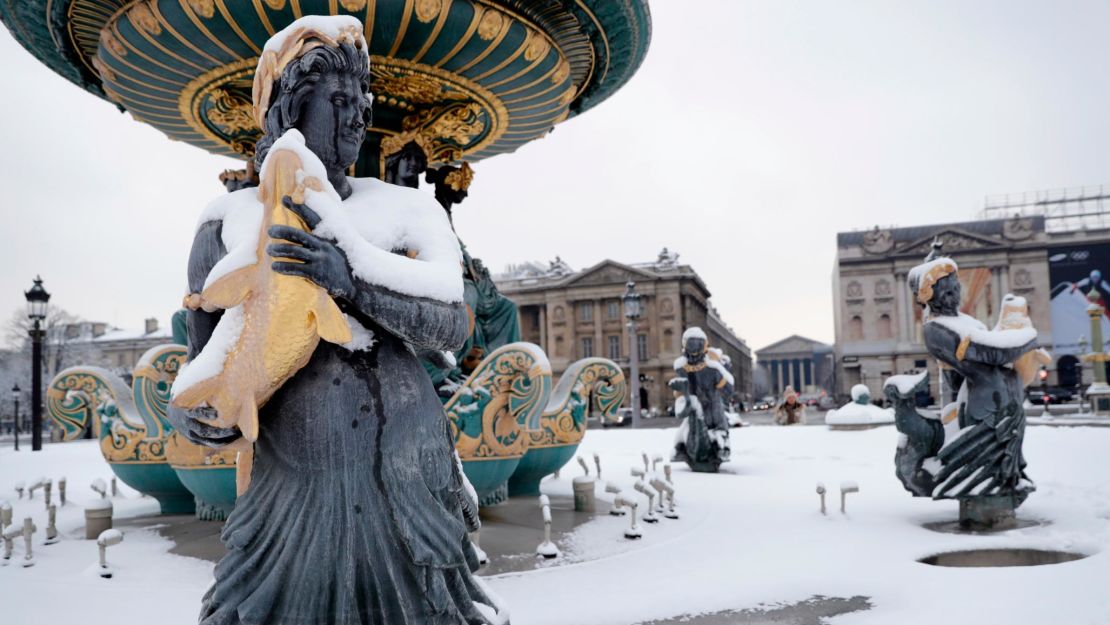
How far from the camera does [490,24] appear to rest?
534 centimetres

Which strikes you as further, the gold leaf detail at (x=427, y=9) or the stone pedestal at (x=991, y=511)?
the stone pedestal at (x=991, y=511)

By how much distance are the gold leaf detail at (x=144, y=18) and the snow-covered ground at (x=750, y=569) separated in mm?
3437

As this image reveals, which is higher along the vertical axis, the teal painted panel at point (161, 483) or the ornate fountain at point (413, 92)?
the ornate fountain at point (413, 92)

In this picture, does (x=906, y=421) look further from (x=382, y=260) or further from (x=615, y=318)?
(x=615, y=318)

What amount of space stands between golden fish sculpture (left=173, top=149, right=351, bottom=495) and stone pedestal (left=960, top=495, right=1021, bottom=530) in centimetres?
576

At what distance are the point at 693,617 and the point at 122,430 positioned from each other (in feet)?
17.4

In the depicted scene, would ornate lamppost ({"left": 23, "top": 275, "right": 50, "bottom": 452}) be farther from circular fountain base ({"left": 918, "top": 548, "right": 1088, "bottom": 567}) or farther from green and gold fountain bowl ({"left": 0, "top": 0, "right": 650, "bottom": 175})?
circular fountain base ({"left": 918, "top": 548, "right": 1088, "bottom": 567})

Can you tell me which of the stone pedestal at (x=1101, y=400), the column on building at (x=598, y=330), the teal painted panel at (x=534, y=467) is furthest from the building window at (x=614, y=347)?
the teal painted panel at (x=534, y=467)

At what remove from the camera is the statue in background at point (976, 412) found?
19.6 ft

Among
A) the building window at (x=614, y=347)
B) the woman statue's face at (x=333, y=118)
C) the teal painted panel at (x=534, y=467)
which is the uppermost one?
the building window at (x=614, y=347)

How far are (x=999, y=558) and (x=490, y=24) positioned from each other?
4922mm

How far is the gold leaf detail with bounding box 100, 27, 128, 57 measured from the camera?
5406mm

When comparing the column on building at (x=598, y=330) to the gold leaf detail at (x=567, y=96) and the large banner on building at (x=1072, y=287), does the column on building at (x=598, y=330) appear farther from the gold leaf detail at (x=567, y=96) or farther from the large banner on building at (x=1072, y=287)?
the gold leaf detail at (x=567, y=96)

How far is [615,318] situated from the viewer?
221 ft
